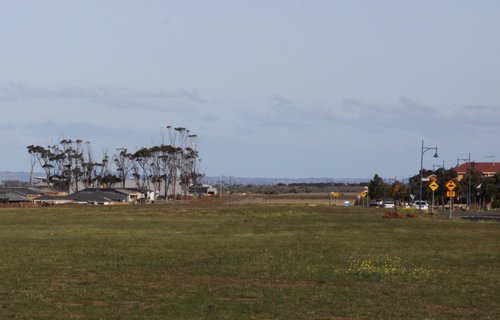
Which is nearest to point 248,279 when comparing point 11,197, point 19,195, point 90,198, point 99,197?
point 90,198

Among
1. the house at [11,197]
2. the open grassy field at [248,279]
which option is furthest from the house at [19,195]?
the open grassy field at [248,279]

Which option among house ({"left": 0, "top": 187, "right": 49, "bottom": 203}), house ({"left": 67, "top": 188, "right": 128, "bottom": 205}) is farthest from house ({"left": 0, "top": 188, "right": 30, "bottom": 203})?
house ({"left": 67, "top": 188, "right": 128, "bottom": 205})

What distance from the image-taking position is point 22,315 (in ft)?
52.6

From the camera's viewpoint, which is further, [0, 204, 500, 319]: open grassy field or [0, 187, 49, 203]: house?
[0, 187, 49, 203]: house

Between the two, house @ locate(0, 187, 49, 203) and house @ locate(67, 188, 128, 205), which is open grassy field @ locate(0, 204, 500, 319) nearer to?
house @ locate(67, 188, 128, 205)

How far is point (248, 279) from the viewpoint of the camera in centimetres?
2297

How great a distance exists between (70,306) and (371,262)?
13.6 meters

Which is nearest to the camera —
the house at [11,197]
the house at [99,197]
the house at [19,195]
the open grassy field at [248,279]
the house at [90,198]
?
the open grassy field at [248,279]

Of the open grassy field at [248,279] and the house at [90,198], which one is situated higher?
the house at [90,198]

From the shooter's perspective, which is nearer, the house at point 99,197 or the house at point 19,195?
the house at point 99,197

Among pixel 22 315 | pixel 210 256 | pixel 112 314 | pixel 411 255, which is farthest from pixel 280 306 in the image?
pixel 411 255

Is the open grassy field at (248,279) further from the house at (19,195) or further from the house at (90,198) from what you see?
the house at (19,195)

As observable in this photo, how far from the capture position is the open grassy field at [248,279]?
56.1 feet

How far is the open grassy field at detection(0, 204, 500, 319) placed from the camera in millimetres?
17109
